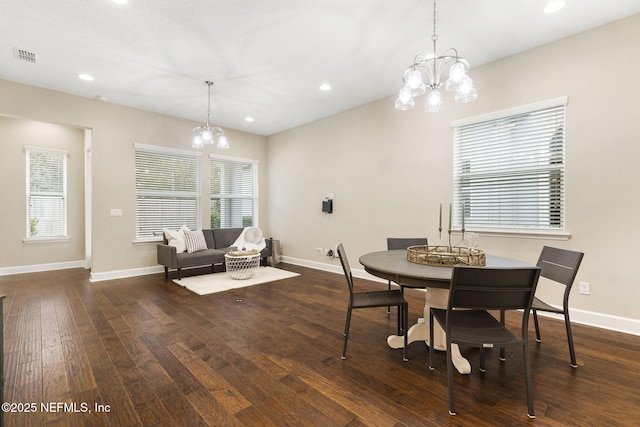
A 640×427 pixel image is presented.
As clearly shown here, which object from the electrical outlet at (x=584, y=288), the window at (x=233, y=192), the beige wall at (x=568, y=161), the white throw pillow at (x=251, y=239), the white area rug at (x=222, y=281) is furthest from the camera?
the window at (x=233, y=192)

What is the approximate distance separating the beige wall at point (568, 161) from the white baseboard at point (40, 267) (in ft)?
16.6

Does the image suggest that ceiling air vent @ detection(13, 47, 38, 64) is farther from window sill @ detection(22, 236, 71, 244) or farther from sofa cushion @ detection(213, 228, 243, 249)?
window sill @ detection(22, 236, 71, 244)

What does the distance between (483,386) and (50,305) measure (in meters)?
4.75

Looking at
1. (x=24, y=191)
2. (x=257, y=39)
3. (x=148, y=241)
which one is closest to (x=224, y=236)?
(x=148, y=241)

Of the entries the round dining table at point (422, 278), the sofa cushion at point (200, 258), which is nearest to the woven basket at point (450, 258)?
the round dining table at point (422, 278)

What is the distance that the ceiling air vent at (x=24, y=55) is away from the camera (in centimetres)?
333

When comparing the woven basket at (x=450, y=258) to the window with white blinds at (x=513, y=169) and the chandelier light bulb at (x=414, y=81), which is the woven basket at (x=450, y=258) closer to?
the window with white blinds at (x=513, y=169)

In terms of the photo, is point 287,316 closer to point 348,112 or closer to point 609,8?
point 348,112

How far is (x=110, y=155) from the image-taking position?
4965 millimetres

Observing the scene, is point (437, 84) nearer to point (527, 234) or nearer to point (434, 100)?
point (434, 100)

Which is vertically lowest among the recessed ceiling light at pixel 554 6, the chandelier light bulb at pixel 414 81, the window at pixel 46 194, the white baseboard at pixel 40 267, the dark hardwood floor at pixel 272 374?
the dark hardwood floor at pixel 272 374

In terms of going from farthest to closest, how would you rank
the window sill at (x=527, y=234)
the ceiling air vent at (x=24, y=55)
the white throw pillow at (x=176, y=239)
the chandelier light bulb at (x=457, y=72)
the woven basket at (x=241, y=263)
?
the white throw pillow at (x=176, y=239)
the woven basket at (x=241, y=263)
the ceiling air vent at (x=24, y=55)
the window sill at (x=527, y=234)
the chandelier light bulb at (x=457, y=72)

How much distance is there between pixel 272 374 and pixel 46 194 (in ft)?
20.9

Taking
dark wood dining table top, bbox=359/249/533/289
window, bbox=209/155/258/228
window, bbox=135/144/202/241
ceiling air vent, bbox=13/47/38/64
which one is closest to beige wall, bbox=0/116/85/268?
window, bbox=135/144/202/241
